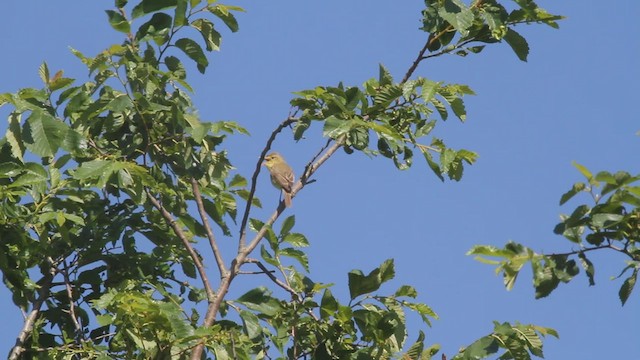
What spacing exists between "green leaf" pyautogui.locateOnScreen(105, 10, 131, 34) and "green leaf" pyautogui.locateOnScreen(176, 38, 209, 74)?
32 centimetres

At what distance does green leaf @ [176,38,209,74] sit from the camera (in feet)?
21.6

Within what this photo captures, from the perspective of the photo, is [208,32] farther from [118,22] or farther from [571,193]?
[571,193]

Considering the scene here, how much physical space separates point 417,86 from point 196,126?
3.74ft

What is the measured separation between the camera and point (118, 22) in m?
6.36

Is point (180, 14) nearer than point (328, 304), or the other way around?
point (328, 304)

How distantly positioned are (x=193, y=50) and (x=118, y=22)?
46cm

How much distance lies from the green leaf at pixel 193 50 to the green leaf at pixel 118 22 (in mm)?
319

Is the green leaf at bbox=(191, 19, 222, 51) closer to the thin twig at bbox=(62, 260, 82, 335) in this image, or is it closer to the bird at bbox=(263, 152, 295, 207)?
the thin twig at bbox=(62, 260, 82, 335)

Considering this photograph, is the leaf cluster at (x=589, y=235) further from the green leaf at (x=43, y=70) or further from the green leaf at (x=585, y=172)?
the green leaf at (x=43, y=70)

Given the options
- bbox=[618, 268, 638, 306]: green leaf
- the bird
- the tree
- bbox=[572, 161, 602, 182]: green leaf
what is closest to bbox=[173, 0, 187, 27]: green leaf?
the tree

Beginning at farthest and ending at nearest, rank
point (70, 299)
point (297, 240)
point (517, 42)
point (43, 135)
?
point (70, 299), point (517, 42), point (297, 240), point (43, 135)

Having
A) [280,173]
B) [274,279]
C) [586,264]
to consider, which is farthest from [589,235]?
[280,173]

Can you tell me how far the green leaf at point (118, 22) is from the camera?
20.8ft

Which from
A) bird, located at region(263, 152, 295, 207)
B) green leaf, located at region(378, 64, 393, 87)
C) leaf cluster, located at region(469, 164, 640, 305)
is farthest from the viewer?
bird, located at region(263, 152, 295, 207)
